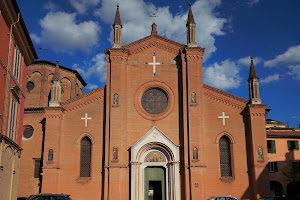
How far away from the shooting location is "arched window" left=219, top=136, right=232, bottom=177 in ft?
84.9

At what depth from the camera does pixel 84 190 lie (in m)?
A: 25.6

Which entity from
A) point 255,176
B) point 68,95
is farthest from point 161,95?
point 68,95

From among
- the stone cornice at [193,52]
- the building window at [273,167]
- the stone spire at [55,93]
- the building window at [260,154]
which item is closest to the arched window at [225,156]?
the building window at [260,154]

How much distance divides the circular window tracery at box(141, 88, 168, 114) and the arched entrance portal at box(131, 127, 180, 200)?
1.86 m

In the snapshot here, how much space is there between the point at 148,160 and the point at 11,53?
14063 millimetres

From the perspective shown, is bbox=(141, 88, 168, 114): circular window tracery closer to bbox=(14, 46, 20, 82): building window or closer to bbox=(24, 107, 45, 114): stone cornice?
bbox=(24, 107, 45, 114): stone cornice

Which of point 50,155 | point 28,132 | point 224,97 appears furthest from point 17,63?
point 224,97

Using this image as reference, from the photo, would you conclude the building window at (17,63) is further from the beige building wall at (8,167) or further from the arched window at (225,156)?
the arched window at (225,156)

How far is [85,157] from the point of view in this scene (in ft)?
86.9

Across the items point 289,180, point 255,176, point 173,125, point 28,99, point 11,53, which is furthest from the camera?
point 28,99

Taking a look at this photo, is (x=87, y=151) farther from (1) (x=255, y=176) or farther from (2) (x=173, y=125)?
(1) (x=255, y=176)

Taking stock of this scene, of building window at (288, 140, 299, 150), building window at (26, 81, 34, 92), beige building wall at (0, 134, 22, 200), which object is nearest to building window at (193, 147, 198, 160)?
beige building wall at (0, 134, 22, 200)

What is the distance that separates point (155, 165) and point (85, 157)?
553 cm

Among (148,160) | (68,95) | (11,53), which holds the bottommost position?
(148,160)
